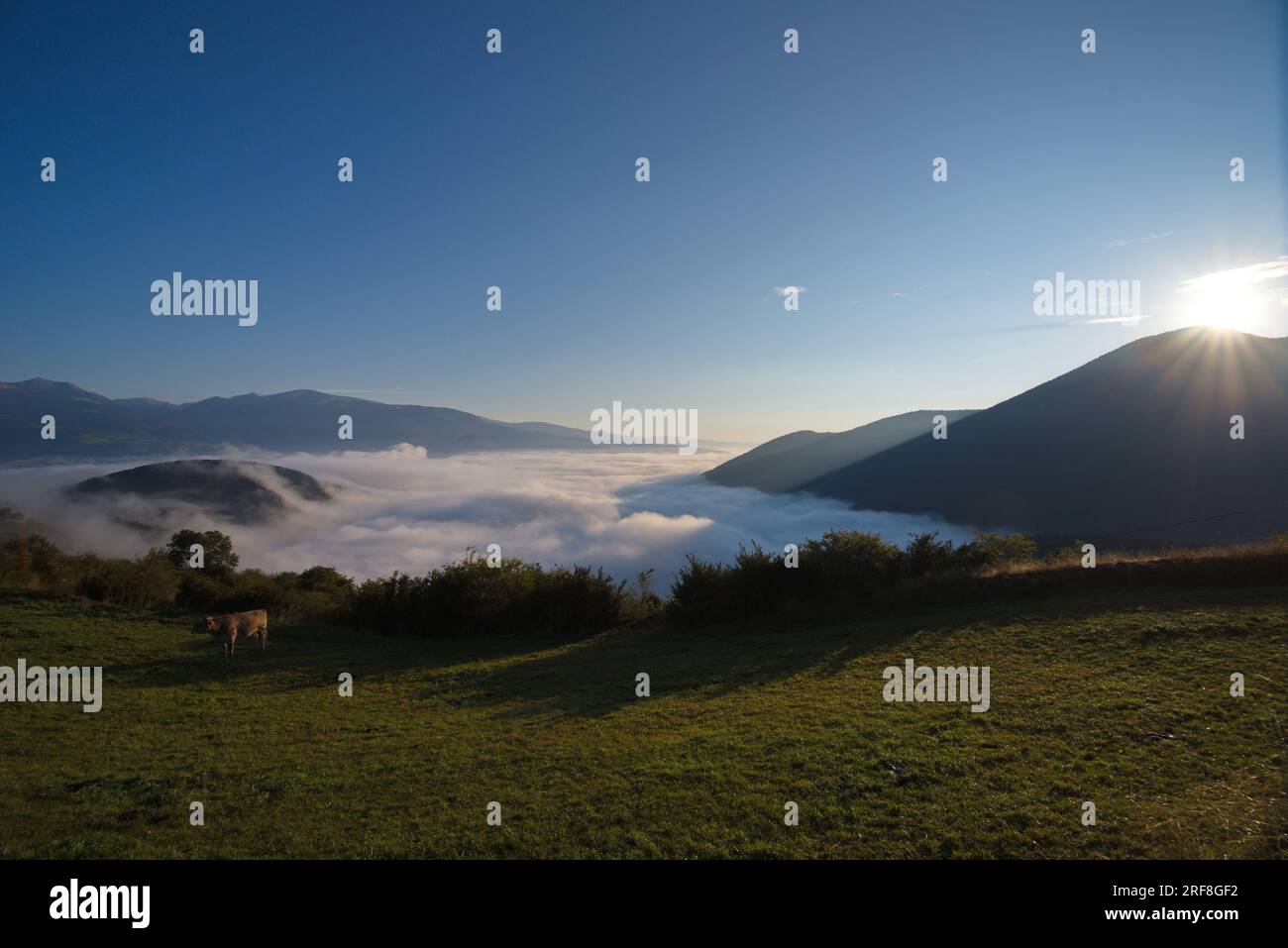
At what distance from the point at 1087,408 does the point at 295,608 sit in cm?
14443

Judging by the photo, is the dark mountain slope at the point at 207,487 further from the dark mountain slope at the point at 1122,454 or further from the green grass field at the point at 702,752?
the dark mountain slope at the point at 1122,454

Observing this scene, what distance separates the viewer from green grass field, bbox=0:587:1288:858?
19.4 ft

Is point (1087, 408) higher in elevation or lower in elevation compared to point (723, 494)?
higher

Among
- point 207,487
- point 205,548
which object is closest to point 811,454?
point 207,487

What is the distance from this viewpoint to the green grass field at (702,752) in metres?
5.91

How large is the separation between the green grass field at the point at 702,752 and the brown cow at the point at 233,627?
1.12 m

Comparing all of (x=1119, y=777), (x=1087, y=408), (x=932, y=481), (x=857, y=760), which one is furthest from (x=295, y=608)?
(x=1087, y=408)

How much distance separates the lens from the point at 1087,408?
390 ft

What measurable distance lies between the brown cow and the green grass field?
112 cm

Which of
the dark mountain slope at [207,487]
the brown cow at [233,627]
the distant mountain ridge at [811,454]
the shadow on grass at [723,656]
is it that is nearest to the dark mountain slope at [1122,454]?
the distant mountain ridge at [811,454]

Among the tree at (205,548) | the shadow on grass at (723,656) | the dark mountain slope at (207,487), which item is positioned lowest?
the shadow on grass at (723,656)

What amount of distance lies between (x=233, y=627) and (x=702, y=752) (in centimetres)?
1542

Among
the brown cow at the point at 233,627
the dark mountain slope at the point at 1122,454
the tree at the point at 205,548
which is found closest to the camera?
the brown cow at the point at 233,627
